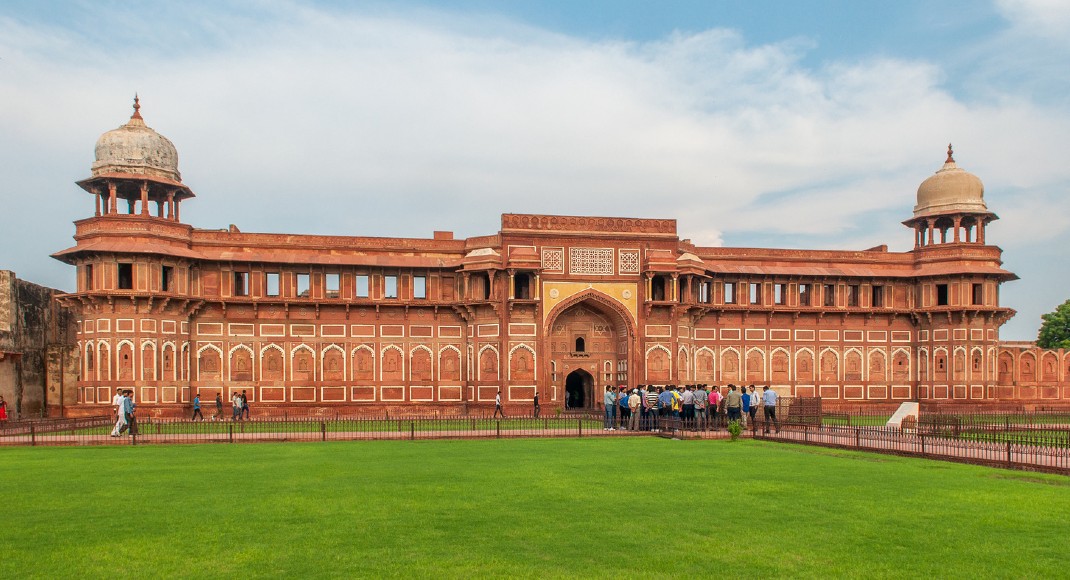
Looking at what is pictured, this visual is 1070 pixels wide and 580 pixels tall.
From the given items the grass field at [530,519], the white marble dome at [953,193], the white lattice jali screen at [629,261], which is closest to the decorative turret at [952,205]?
the white marble dome at [953,193]

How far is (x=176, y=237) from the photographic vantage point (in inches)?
1318

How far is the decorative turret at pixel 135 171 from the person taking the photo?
32.6 metres

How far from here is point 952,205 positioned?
38688 millimetres

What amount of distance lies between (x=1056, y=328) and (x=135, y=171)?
57148mm

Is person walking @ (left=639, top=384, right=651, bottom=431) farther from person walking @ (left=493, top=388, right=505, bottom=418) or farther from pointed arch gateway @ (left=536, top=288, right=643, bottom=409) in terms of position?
pointed arch gateway @ (left=536, top=288, right=643, bottom=409)

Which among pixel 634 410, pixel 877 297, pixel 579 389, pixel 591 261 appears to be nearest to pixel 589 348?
pixel 579 389

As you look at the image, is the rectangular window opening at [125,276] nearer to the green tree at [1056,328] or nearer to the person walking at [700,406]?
the person walking at [700,406]

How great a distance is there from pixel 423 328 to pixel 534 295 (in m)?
4.98

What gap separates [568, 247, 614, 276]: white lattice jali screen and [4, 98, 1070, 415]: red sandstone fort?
0.27ft

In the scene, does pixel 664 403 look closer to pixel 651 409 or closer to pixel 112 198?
pixel 651 409

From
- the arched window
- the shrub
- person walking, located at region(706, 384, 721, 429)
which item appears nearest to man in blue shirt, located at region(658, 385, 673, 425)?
person walking, located at region(706, 384, 721, 429)

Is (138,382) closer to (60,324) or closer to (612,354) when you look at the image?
(60,324)

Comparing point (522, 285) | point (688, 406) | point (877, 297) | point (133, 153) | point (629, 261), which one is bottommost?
point (688, 406)

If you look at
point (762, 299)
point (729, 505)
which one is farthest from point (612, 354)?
point (729, 505)
